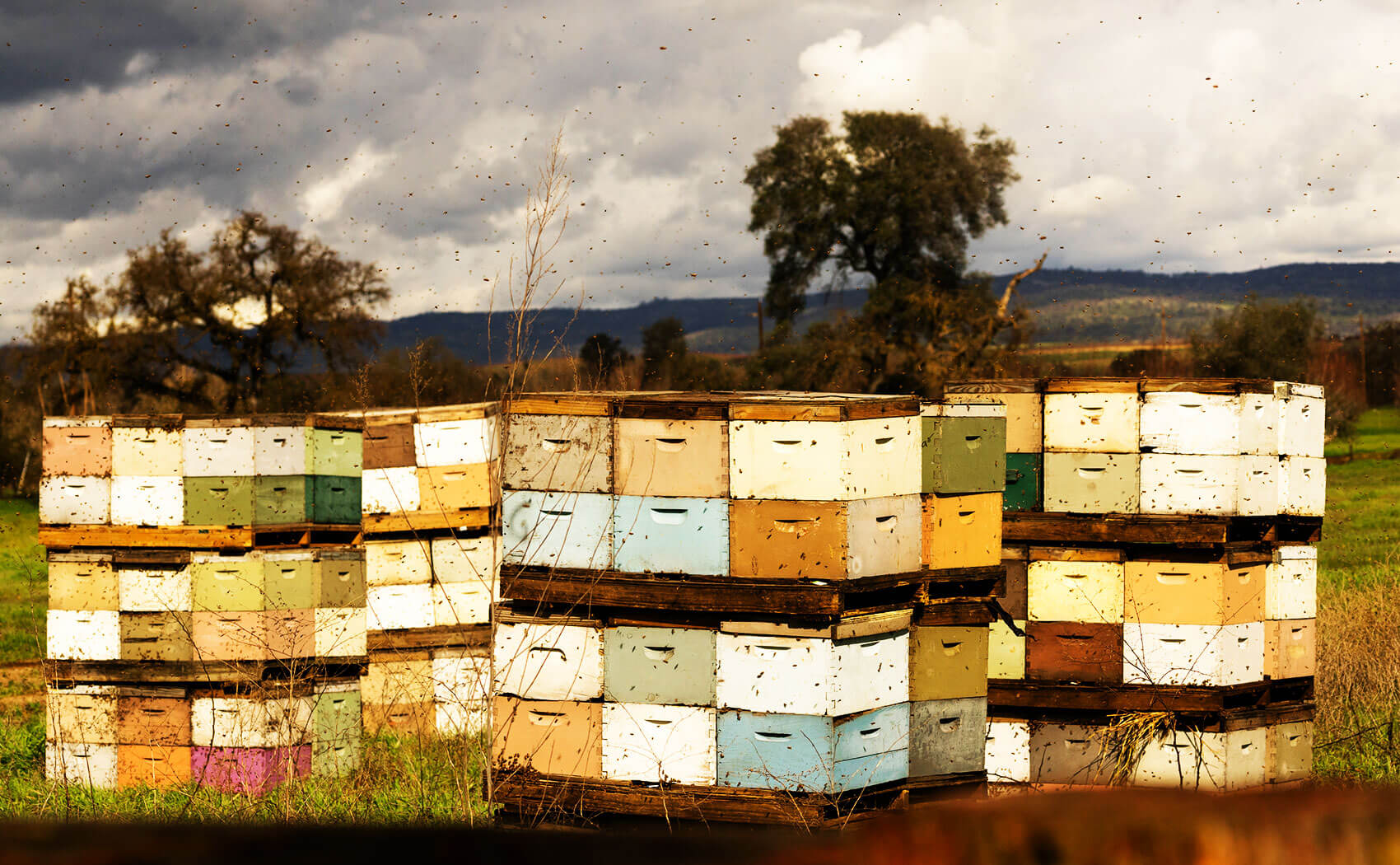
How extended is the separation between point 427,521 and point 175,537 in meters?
2.40

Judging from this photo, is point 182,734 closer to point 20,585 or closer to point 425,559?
point 425,559

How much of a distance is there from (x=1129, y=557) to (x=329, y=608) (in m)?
6.79

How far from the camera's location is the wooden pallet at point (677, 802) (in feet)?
18.7

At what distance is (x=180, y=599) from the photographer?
9.14 metres

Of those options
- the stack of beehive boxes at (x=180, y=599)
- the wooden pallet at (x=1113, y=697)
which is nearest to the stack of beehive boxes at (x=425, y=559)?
the stack of beehive boxes at (x=180, y=599)

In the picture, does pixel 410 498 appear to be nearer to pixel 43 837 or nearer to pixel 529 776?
pixel 529 776

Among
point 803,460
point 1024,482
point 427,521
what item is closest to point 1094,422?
point 1024,482

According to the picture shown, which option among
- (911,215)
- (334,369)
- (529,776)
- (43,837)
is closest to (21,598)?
(334,369)

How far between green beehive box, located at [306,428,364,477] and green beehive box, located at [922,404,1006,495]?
5703 mm

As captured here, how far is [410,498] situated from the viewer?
1065 centimetres

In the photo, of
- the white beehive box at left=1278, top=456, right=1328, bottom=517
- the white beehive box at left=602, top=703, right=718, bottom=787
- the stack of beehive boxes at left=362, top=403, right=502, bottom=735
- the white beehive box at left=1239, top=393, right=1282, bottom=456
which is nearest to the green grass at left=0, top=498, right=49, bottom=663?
the stack of beehive boxes at left=362, top=403, right=502, bottom=735

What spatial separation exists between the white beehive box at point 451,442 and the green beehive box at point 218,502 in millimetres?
1756

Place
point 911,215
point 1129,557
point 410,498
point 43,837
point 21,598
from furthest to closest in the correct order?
point 911,215 < point 21,598 < point 410,498 < point 1129,557 < point 43,837

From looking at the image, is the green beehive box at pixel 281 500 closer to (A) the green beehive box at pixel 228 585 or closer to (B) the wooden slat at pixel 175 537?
(B) the wooden slat at pixel 175 537
